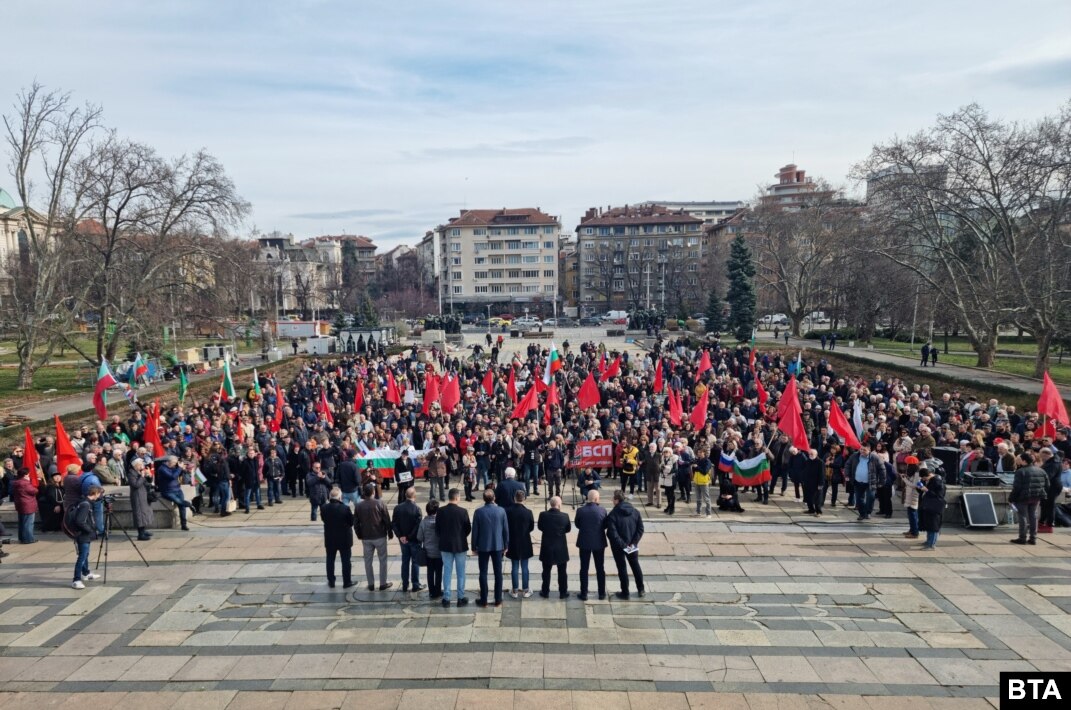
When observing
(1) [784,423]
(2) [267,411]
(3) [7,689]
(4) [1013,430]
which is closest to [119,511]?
(3) [7,689]

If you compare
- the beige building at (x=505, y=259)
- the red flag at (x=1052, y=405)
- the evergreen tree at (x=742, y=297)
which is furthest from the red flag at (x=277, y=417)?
the beige building at (x=505, y=259)

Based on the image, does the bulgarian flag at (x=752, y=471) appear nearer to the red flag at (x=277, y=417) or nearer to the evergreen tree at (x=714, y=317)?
the red flag at (x=277, y=417)

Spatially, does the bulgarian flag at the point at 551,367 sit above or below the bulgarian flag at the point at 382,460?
above

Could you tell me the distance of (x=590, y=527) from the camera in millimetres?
9406

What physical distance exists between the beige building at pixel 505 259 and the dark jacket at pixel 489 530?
Result: 99182 mm

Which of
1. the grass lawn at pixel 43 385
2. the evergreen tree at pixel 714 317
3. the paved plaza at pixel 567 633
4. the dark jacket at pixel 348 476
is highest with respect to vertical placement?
the evergreen tree at pixel 714 317

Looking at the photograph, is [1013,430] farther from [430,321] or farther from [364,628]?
[430,321]

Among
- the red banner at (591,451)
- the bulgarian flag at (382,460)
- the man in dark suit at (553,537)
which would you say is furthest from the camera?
the red banner at (591,451)

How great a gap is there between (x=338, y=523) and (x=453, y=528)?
175 centimetres

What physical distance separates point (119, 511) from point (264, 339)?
4253 centimetres

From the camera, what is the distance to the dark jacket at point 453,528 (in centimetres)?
924

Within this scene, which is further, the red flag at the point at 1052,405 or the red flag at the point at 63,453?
the red flag at the point at 1052,405

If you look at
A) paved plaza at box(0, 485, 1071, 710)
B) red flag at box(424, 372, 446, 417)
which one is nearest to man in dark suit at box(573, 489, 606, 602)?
paved plaza at box(0, 485, 1071, 710)

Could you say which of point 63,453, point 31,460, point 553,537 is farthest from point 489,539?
point 31,460
